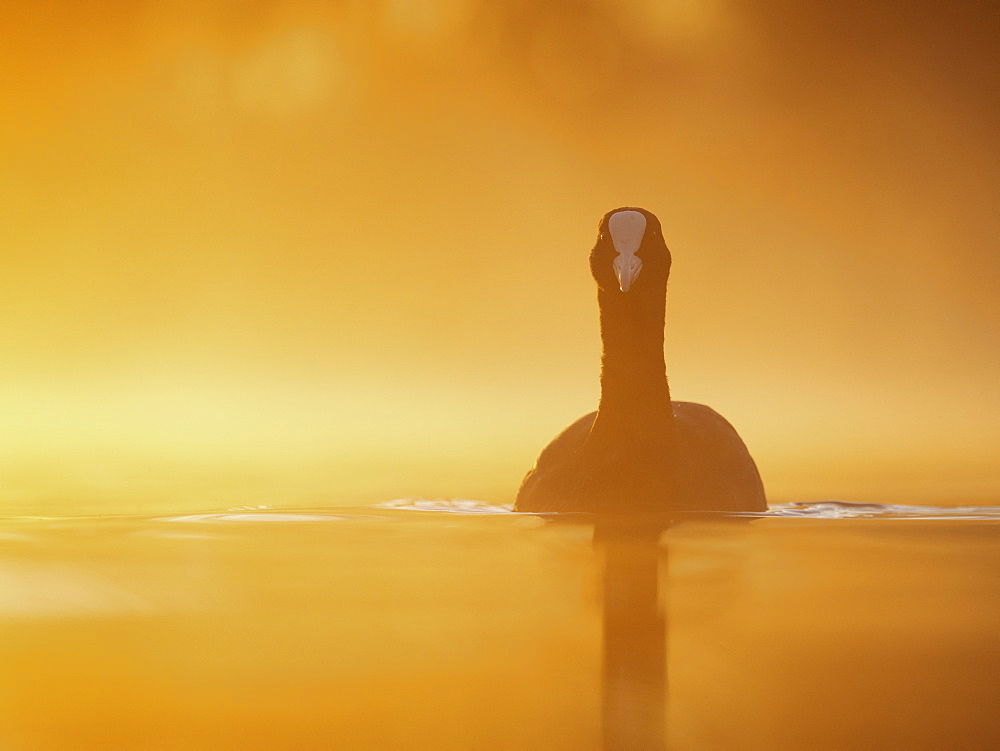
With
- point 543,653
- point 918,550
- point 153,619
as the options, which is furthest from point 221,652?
point 918,550

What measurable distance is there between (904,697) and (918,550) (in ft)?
2.43

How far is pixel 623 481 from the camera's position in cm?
393

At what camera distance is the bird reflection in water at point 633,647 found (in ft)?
1.91

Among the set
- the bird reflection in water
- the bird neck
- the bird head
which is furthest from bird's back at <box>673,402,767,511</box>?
the bird reflection in water

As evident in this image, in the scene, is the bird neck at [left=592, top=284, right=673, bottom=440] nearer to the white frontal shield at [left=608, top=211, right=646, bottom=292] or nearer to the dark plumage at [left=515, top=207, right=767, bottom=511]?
the dark plumage at [left=515, top=207, right=767, bottom=511]

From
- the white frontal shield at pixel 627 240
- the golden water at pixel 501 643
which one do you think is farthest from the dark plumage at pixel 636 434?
the golden water at pixel 501 643

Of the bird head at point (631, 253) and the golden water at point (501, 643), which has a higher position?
the bird head at point (631, 253)

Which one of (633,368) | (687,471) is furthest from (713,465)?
(633,368)

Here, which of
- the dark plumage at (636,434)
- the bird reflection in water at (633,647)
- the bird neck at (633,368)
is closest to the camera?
the bird reflection in water at (633,647)

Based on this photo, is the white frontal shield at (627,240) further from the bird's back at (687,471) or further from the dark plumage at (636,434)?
the bird's back at (687,471)

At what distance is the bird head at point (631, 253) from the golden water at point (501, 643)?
299cm

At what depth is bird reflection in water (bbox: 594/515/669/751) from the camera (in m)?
0.58

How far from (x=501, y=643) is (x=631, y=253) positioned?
359 cm

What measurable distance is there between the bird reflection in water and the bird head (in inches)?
121
